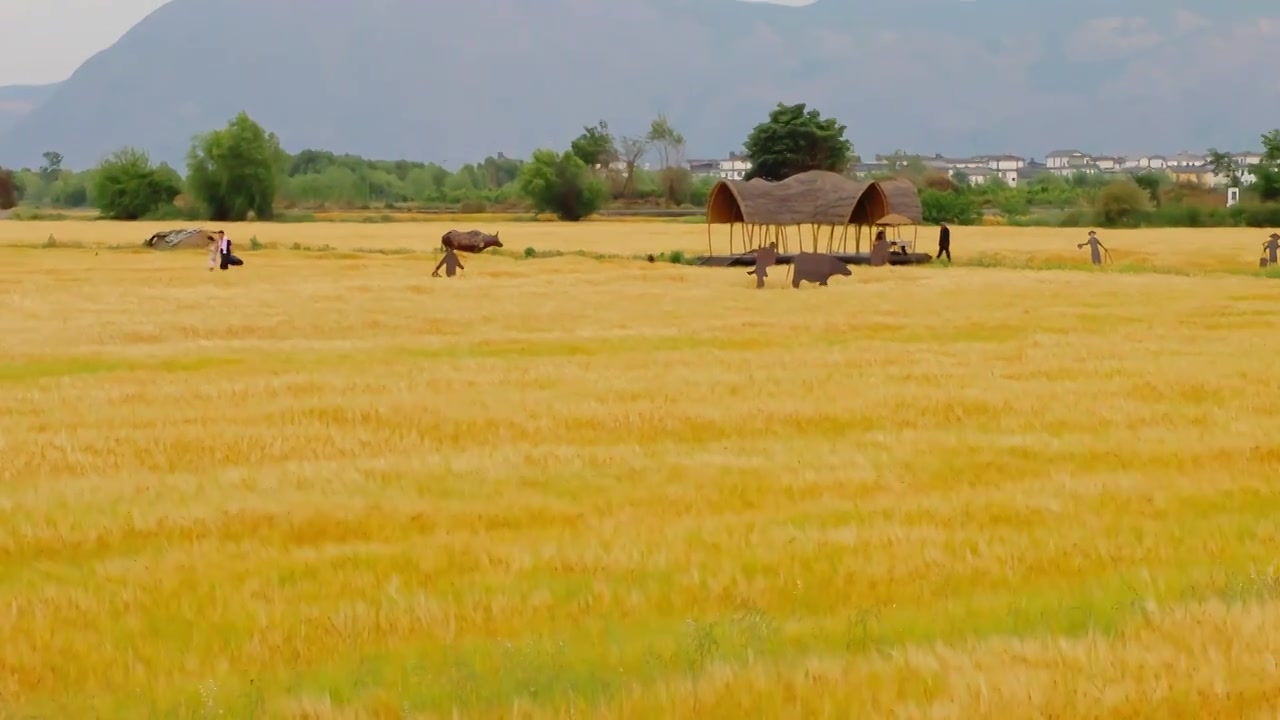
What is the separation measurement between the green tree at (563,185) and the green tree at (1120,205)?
146 ft

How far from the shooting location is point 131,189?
425 ft

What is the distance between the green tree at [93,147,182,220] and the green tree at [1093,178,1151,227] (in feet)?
242

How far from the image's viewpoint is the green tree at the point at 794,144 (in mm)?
119250

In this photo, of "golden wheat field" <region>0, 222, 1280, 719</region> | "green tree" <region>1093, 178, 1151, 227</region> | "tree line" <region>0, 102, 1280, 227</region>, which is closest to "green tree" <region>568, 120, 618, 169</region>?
"tree line" <region>0, 102, 1280, 227</region>

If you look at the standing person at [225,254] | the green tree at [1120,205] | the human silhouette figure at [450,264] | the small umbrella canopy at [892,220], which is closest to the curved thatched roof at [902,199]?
the small umbrella canopy at [892,220]

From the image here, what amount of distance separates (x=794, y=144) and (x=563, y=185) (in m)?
21.5

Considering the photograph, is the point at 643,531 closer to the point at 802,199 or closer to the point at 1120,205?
the point at 802,199

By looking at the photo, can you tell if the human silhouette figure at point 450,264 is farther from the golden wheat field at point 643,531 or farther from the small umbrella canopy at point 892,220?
the golden wheat field at point 643,531

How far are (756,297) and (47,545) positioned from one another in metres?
32.1

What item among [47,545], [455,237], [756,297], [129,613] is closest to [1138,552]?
[129,613]

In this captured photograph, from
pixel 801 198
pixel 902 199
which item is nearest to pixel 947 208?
pixel 902 199

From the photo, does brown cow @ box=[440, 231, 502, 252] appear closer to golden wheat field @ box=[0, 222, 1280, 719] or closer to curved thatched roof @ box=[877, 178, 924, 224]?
curved thatched roof @ box=[877, 178, 924, 224]

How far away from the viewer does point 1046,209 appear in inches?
5221

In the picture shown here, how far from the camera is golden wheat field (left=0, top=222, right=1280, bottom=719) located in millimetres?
6051
